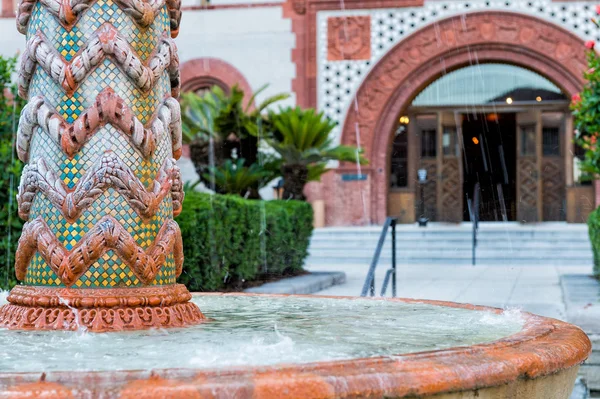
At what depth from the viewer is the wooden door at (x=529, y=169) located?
2231 centimetres

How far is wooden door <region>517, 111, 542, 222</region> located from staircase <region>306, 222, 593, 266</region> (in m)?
3.53

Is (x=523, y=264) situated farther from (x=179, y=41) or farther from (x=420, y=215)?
(x=179, y=41)

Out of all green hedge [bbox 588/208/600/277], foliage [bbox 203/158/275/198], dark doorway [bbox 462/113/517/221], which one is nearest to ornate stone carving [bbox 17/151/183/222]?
green hedge [bbox 588/208/600/277]

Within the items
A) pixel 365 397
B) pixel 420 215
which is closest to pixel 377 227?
pixel 420 215

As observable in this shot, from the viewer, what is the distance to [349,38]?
69.2ft

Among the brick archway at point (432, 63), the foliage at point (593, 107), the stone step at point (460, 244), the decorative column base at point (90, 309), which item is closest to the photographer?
the decorative column base at point (90, 309)

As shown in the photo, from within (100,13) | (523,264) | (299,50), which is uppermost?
(299,50)

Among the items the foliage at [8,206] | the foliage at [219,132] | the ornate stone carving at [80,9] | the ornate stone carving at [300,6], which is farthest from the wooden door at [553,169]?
the ornate stone carving at [80,9]

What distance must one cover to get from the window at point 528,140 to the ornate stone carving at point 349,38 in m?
4.52

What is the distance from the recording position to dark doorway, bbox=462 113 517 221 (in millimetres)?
25234

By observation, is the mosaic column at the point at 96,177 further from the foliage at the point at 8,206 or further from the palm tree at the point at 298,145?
the palm tree at the point at 298,145

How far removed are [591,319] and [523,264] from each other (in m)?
10.3

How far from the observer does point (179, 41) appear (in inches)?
871

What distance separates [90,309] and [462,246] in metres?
15.2
